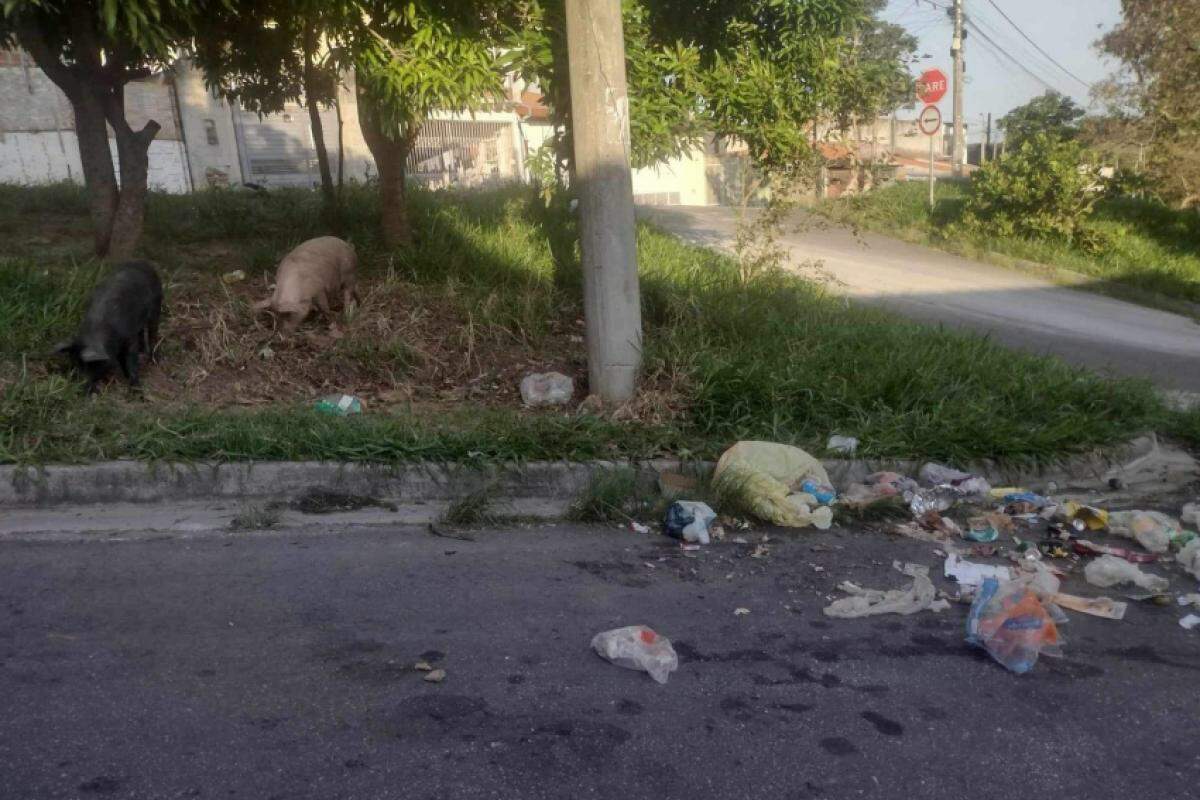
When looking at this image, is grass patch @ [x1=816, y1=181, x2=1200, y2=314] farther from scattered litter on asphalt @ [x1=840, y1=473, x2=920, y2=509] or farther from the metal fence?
the metal fence

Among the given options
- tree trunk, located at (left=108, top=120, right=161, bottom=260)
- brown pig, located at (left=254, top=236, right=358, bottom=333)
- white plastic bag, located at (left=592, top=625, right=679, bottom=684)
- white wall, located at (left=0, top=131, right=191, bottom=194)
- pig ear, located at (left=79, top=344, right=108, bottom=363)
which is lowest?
white plastic bag, located at (left=592, top=625, right=679, bottom=684)

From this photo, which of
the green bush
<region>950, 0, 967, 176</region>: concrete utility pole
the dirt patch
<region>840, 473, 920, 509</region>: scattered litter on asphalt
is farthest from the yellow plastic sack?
<region>950, 0, 967, 176</region>: concrete utility pole

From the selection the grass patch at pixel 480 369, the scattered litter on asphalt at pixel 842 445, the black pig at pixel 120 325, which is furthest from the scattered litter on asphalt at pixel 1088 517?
the black pig at pixel 120 325

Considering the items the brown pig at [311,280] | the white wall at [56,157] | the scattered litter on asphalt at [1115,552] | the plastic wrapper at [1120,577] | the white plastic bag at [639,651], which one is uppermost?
the white wall at [56,157]

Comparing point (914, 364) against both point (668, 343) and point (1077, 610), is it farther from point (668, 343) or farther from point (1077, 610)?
point (1077, 610)

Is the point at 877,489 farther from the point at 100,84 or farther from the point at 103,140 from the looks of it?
the point at 100,84

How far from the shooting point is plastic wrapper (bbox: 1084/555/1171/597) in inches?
164

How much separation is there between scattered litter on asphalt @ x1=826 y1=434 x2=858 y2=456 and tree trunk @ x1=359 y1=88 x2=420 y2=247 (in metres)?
3.90

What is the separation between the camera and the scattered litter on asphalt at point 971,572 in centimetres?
412

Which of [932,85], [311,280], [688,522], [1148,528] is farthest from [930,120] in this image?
[688,522]

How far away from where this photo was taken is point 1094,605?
12.9ft

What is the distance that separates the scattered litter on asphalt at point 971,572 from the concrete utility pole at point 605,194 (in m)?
2.10

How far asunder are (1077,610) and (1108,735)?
100 cm

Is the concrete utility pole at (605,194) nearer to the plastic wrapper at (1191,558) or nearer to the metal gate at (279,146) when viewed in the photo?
the plastic wrapper at (1191,558)
